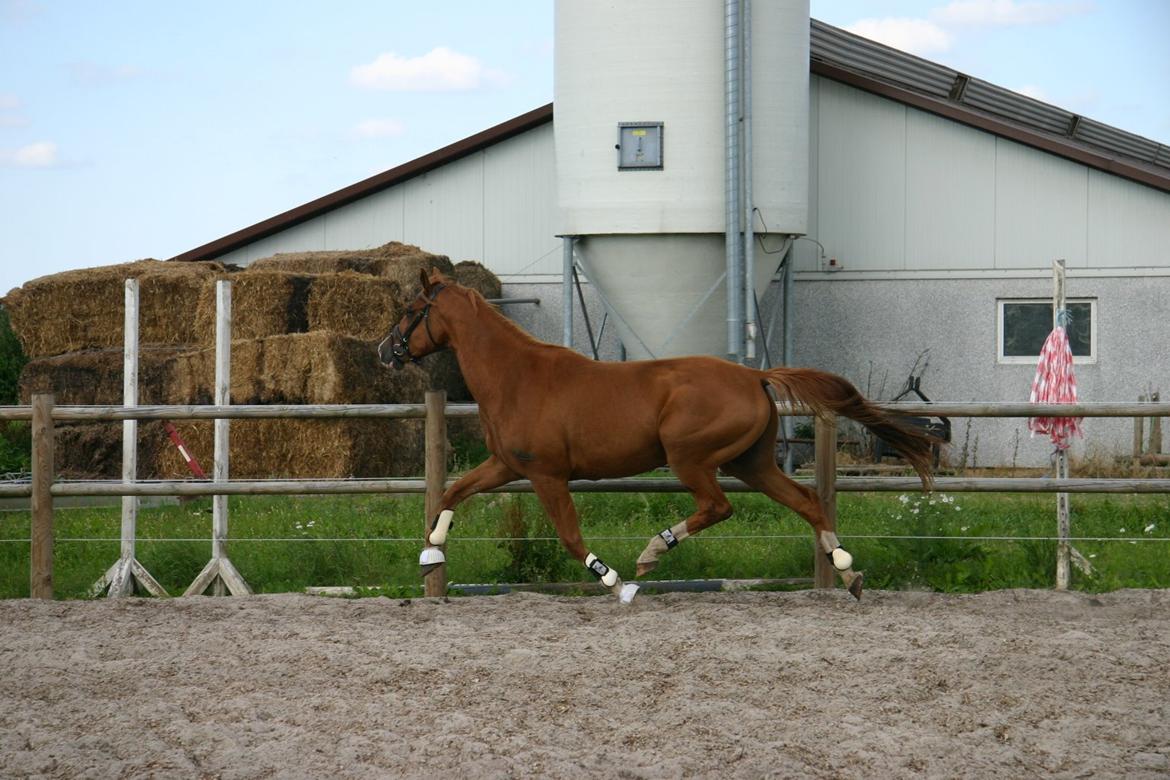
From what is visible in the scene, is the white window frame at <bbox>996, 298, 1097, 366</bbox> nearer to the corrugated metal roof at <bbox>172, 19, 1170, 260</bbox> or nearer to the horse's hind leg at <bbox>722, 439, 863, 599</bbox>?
the corrugated metal roof at <bbox>172, 19, 1170, 260</bbox>

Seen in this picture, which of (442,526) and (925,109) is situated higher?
(925,109)

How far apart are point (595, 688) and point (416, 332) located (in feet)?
9.70

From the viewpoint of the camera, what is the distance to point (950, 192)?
15.8 m

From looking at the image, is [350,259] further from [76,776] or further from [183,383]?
[76,776]

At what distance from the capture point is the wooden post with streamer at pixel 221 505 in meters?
7.96

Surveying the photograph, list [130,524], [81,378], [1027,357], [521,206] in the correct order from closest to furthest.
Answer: [130,524] < [81,378] < [1027,357] < [521,206]

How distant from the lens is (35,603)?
7344mm

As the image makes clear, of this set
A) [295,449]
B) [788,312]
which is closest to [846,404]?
[295,449]

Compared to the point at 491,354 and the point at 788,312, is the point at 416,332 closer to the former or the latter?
the point at 491,354

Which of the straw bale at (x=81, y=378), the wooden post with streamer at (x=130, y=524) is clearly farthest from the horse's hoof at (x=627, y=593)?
the straw bale at (x=81, y=378)

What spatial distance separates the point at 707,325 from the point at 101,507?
6.31 meters

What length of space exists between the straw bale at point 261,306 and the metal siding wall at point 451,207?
3.12 m

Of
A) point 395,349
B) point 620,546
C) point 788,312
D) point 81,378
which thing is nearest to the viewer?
point 395,349

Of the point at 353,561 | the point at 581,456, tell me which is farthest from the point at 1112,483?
the point at 353,561
